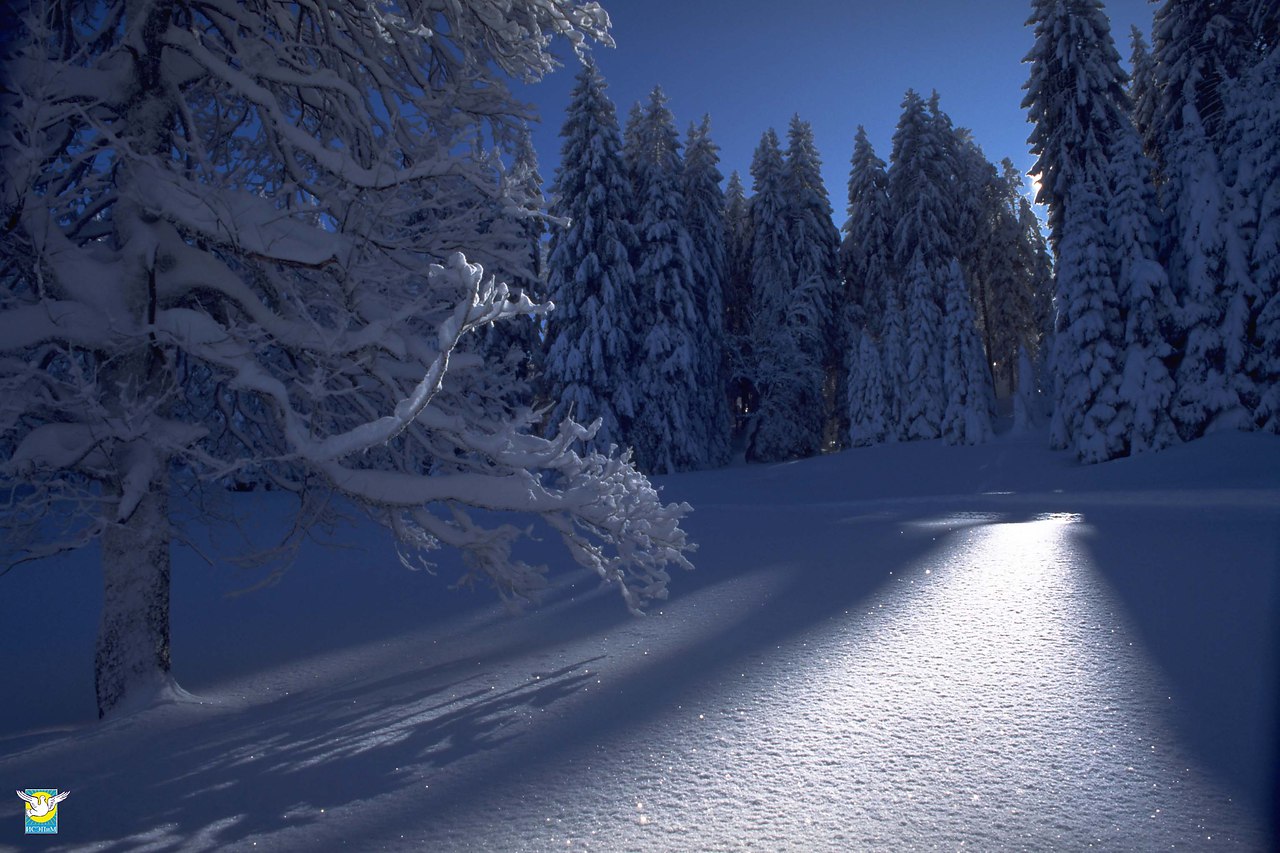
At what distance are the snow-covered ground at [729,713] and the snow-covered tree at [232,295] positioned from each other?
0.81m

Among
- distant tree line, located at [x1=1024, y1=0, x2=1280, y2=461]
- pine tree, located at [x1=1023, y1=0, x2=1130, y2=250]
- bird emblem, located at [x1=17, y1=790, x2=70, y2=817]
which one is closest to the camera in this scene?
bird emblem, located at [x1=17, y1=790, x2=70, y2=817]

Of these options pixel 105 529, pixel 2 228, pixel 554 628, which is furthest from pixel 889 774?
pixel 2 228

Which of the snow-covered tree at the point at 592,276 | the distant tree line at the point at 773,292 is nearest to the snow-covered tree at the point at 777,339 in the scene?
the distant tree line at the point at 773,292

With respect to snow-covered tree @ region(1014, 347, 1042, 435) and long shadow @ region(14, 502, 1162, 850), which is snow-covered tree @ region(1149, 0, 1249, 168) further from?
long shadow @ region(14, 502, 1162, 850)

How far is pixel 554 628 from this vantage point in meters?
5.83

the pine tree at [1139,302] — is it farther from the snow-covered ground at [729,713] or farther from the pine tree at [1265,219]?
the snow-covered ground at [729,713]

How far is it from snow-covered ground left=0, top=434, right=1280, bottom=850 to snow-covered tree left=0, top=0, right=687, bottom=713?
0.81 m

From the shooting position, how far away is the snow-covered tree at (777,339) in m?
30.8

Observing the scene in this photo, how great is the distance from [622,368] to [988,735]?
23821 mm

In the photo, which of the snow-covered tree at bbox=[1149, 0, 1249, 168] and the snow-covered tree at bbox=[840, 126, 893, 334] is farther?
the snow-covered tree at bbox=[840, 126, 893, 334]

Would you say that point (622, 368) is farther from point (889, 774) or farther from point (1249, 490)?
point (889, 774)

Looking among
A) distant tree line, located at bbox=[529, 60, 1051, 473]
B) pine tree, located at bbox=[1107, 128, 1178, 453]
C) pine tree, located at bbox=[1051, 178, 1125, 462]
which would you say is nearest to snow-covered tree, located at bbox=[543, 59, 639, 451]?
distant tree line, located at bbox=[529, 60, 1051, 473]

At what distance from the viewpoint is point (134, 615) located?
180 inches

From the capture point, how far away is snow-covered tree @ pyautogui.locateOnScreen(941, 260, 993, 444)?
25.7 metres
